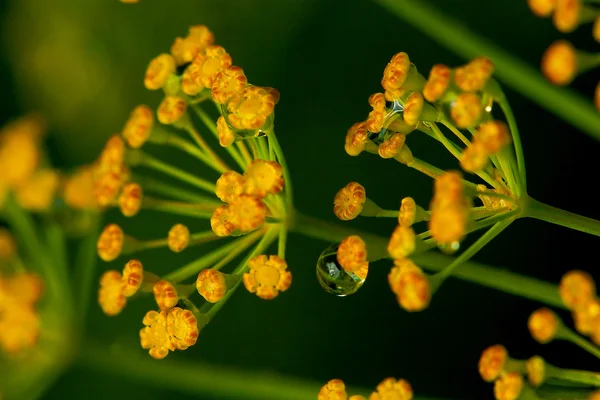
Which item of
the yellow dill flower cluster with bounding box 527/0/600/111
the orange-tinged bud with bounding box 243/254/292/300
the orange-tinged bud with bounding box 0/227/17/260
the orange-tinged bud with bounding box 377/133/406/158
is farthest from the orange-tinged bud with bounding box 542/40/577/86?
the orange-tinged bud with bounding box 0/227/17/260

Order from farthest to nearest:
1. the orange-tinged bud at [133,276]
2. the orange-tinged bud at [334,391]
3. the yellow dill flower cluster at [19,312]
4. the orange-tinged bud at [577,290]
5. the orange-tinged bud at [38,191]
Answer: the orange-tinged bud at [38,191], the yellow dill flower cluster at [19,312], the orange-tinged bud at [133,276], the orange-tinged bud at [334,391], the orange-tinged bud at [577,290]

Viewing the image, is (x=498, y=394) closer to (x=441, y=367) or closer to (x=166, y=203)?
(x=166, y=203)

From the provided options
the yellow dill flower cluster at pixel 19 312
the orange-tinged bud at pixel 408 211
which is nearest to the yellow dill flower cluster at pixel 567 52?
the orange-tinged bud at pixel 408 211

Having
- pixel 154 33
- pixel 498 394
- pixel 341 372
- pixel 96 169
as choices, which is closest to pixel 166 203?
pixel 96 169

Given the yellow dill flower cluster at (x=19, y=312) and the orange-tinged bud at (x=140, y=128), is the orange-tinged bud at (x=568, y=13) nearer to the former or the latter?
the orange-tinged bud at (x=140, y=128)

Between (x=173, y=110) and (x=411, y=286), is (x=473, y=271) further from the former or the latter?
(x=173, y=110)

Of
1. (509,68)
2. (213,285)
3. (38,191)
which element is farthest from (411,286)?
(38,191)
